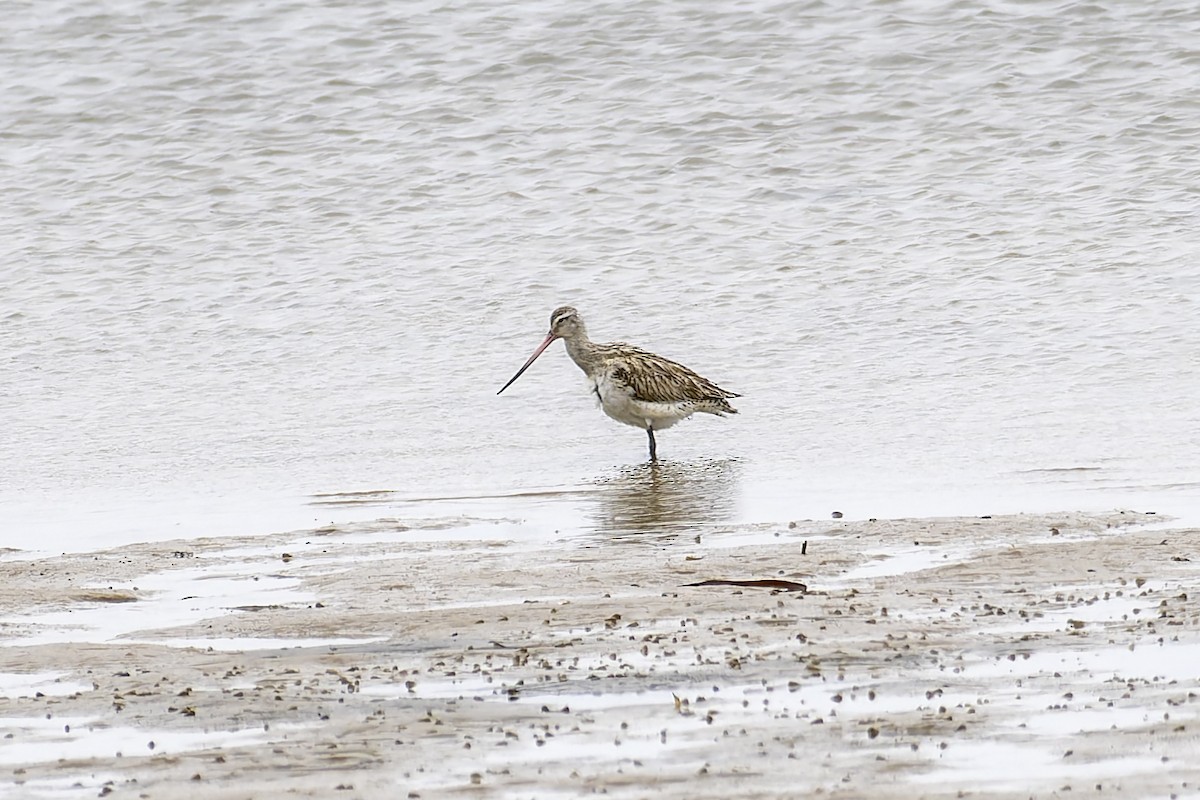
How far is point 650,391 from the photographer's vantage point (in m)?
10.5

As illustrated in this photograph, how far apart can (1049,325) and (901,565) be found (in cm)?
572

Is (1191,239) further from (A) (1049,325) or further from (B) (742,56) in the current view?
(B) (742,56)

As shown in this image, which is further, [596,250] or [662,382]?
[596,250]

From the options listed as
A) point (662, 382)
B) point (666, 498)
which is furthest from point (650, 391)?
point (666, 498)

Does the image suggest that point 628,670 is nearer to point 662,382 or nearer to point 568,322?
point 662,382

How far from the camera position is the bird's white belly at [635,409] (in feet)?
34.4

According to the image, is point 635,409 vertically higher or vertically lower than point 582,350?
higher

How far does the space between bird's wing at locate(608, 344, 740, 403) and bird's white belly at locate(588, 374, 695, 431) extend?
31 mm

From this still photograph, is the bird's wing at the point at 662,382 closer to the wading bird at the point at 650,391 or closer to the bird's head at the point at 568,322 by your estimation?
the wading bird at the point at 650,391

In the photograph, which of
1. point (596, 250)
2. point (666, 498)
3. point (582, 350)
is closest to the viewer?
point (666, 498)

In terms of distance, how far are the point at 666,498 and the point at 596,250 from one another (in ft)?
18.1

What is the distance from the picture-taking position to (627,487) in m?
9.18

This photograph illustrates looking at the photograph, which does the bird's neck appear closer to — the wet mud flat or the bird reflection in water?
the bird reflection in water

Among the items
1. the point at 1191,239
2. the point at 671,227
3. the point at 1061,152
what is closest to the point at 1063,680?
the point at 1191,239
